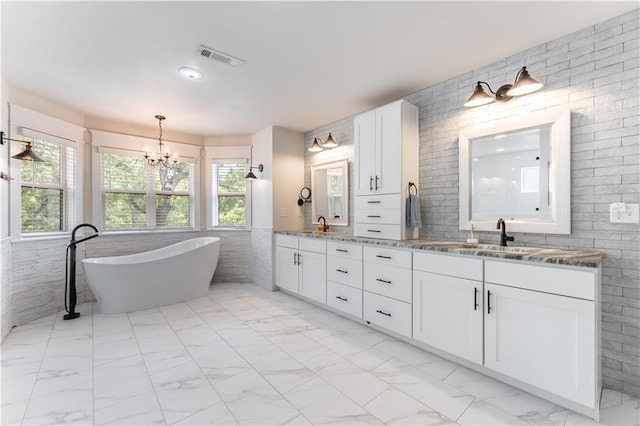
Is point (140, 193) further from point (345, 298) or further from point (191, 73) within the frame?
point (345, 298)

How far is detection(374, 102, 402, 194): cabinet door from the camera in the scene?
3.10 metres

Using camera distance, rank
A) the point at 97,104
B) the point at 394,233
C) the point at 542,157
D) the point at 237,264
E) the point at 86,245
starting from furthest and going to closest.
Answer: the point at 237,264 < the point at 86,245 < the point at 97,104 < the point at 394,233 < the point at 542,157

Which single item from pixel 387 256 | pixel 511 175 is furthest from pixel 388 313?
pixel 511 175

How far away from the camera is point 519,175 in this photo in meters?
2.57

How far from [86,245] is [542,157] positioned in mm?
5366

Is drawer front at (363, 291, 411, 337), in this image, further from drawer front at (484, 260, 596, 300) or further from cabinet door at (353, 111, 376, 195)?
cabinet door at (353, 111, 376, 195)

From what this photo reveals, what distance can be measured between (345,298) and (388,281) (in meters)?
0.71

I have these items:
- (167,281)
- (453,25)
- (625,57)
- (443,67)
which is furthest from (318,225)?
(625,57)

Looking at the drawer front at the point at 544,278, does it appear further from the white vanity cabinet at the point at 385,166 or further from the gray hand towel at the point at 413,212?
the white vanity cabinet at the point at 385,166

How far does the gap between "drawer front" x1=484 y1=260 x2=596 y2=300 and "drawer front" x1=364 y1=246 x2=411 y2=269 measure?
70 cm

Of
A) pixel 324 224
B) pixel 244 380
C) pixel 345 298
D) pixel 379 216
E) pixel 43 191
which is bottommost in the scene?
pixel 244 380

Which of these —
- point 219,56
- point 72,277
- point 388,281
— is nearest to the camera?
point 219,56

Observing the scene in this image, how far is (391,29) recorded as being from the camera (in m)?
2.19

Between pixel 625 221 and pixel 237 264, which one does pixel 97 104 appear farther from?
pixel 625 221
